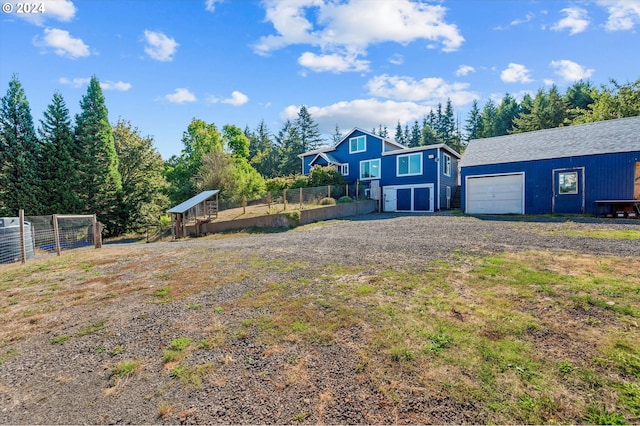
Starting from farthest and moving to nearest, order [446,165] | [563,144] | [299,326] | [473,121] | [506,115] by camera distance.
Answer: [473,121] → [506,115] → [446,165] → [563,144] → [299,326]

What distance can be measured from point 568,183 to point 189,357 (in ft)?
57.9

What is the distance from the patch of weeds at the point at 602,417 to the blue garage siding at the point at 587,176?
50.9 feet

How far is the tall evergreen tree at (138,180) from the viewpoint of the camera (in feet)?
80.3

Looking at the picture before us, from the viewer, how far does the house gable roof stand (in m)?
13.3

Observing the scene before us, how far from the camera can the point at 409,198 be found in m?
20.9

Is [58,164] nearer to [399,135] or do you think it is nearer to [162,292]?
[162,292]

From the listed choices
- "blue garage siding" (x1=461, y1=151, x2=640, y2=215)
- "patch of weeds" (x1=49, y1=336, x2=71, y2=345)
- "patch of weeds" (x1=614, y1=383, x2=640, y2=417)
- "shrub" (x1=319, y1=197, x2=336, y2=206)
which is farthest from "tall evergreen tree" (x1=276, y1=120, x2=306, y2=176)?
"patch of weeds" (x1=614, y1=383, x2=640, y2=417)

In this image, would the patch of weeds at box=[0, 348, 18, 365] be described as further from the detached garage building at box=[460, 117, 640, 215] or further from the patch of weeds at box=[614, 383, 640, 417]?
the detached garage building at box=[460, 117, 640, 215]

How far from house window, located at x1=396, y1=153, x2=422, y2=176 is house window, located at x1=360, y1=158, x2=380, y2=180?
1729mm

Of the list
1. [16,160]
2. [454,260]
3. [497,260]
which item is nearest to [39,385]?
[454,260]

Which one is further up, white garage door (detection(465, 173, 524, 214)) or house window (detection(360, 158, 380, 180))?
house window (detection(360, 158, 380, 180))

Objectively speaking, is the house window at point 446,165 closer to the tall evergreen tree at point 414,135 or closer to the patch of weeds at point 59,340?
the patch of weeds at point 59,340

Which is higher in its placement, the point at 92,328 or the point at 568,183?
the point at 568,183

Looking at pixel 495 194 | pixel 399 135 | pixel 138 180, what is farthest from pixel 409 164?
pixel 399 135
